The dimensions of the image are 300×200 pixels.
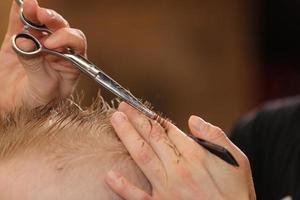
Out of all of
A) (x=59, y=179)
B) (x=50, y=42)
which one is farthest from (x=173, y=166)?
(x=50, y=42)

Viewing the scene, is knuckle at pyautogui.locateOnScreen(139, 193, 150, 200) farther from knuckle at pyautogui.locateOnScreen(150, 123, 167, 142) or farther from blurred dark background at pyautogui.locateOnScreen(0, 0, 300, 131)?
blurred dark background at pyautogui.locateOnScreen(0, 0, 300, 131)

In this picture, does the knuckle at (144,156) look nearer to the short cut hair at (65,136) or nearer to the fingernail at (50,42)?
the short cut hair at (65,136)

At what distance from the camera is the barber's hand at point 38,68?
43.0 inches

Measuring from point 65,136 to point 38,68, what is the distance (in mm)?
197

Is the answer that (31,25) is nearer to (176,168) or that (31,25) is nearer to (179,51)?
(176,168)

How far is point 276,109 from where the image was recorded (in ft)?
6.06

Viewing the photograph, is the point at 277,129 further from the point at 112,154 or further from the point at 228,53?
the point at 228,53

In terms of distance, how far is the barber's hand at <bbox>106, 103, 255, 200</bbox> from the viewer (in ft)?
3.13

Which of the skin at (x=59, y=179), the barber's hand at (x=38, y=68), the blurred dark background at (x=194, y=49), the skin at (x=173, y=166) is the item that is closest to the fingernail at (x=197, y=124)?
the skin at (x=173, y=166)

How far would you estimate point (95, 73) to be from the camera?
3.42 feet

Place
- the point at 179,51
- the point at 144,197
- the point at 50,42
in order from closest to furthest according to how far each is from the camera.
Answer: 1. the point at 144,197
2. the point at 50,42
3. the point at 179,51

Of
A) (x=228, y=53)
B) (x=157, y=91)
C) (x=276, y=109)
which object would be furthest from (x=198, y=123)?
(x=228, y=53)

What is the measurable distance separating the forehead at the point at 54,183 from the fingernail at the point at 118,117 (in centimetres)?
7

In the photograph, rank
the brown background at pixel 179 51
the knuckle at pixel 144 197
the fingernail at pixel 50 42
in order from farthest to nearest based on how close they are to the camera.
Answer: the brown background at pixel 179 51, the fingernail at pixel 50 42, the knuckle at pixel 144 197
